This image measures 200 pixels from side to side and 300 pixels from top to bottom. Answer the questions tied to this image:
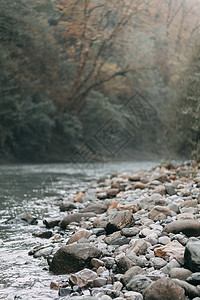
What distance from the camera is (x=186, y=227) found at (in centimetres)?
310

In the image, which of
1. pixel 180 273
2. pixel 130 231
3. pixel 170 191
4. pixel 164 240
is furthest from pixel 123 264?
pixel 170 191

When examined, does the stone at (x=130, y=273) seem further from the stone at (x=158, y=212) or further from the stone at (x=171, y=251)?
the stone at (x=158, y=212)

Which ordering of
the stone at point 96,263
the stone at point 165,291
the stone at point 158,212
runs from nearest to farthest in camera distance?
the stone at point 165,291, the stone at point 96,263, the stone at point 158,212

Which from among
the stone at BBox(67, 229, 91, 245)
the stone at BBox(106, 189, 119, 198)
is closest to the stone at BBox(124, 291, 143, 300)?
the stone at BBox(67, 229, 91, 245)

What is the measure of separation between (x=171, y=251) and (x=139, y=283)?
0.51 m

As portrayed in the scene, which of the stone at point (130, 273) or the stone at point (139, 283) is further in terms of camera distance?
the stone at point (130, 273)

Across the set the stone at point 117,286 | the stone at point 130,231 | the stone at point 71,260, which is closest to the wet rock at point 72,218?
the stone at point 130,231

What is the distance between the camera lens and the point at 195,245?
243 centimetres

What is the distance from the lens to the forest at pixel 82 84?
13.8 meters

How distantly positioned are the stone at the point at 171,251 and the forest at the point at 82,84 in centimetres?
771

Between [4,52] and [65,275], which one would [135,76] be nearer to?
[4,52]

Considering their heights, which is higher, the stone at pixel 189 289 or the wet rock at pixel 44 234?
the stone at pixel 189 289

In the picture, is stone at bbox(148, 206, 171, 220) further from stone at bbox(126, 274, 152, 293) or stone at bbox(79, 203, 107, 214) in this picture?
stone at bbox(126, 274, 152, 293)

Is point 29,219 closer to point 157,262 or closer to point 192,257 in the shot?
point 157,262
